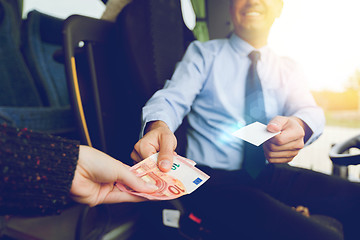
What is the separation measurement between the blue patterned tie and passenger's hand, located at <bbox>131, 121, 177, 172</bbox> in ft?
0.74

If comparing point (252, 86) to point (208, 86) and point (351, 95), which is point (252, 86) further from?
point (351, 95)

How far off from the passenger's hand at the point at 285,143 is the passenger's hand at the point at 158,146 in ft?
0.75

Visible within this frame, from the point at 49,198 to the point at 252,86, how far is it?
0.56m

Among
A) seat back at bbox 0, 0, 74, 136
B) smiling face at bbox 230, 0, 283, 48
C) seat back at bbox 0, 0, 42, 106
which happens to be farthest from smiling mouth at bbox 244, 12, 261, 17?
seat back at bbox 0, 0, 42, 106

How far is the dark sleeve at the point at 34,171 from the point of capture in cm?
34

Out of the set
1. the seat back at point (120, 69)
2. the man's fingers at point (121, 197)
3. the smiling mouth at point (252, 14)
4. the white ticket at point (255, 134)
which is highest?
the smiling mouth at point (252, 14)

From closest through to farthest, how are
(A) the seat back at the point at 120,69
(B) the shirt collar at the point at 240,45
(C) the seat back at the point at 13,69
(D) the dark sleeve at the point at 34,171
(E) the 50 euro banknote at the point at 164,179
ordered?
1. (D) the dark sleeve at the point at 34,171
2. (E) the 50 euro banknote at the point at 164,179
3. (A) the seat back at the point at 120,69
4. (B) the shirt collar at the point at 240,45
5. (C) the seat back at the point at 13,69

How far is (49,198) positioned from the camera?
390mm

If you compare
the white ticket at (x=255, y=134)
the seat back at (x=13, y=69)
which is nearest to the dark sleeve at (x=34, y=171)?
the white ticket at (x=255, y=134)

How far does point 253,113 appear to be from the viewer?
609 mm

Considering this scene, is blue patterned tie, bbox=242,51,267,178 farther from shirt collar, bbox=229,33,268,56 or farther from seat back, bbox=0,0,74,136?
seat back, bbox=0,0,74,136

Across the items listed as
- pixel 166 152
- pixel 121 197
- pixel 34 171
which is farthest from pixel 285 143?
pixel 34 171

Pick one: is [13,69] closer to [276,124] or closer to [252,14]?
[252,14]

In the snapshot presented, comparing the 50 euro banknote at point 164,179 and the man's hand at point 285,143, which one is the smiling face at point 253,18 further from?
the 50 euro banknote at point 164,179
